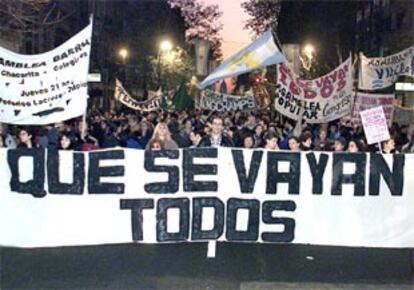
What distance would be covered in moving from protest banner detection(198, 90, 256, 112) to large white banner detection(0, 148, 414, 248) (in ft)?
52.3

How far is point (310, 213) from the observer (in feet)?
21.4

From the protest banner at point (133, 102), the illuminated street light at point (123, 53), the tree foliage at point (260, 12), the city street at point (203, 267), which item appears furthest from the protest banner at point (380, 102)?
the tree foliage at point (260, 12)

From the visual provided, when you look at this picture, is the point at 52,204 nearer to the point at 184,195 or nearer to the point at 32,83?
the point at 184,195

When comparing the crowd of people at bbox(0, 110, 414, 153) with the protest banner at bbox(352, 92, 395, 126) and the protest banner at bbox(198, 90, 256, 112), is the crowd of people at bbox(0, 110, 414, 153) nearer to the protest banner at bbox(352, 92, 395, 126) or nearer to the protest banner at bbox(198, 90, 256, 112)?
the protest banner at bbox(352, 92, 395, 126)

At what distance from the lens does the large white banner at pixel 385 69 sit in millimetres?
14961

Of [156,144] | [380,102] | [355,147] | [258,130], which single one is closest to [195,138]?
[156,144]

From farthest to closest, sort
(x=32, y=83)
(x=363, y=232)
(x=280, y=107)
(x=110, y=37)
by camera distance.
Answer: (x=110, y=37) < (x=280, y=107) < (x=32, y=83) < (x=363, y=232)

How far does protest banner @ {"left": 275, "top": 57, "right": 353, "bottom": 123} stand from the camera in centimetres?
1341

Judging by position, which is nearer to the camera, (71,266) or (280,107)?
(71,266)

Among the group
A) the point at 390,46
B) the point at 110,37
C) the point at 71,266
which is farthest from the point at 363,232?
the point at 110,37

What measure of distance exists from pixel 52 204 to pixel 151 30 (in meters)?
44.1

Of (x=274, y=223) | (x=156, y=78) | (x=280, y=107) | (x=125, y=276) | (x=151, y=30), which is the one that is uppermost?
(x=151, y=30)

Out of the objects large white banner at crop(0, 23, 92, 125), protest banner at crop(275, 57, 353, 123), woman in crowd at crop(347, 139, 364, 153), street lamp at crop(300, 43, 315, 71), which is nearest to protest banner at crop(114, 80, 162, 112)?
→ protest banner at crop(275, 57, 353, 123)

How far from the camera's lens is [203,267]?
646 cm
